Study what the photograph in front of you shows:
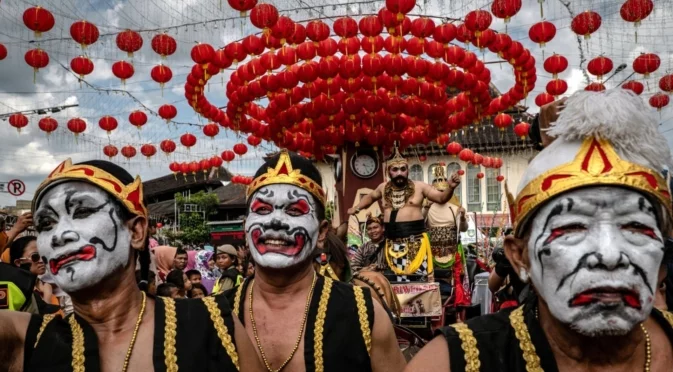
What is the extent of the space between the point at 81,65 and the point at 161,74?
1.44m

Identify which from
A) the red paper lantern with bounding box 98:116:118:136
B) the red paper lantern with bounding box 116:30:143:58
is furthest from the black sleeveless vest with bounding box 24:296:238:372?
the red paper lantern with bounding box 98:116:118:136

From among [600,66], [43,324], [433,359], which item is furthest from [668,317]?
[600,66]

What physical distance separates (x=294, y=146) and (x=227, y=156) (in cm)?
403

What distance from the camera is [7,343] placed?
1.97m

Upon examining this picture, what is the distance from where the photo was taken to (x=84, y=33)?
9539 mm

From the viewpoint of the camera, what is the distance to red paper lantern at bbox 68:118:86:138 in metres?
15.5

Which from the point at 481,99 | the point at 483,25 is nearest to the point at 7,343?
the point at 483,25

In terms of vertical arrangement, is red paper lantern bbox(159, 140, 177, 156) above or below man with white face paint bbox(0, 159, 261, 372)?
above

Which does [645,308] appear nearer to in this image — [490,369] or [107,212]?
[490,369]

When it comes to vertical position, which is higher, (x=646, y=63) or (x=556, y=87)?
(x=646, y=63)

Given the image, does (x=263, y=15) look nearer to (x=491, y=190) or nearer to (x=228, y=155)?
(x=228, y=155)

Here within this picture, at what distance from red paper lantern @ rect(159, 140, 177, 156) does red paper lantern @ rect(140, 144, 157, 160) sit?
51cm

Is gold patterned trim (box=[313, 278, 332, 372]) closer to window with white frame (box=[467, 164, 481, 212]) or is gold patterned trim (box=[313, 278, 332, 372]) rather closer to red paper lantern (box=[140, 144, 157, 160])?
red paper lantern (box=[140, 144, 157, 160])

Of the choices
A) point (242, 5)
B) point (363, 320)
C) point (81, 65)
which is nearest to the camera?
point (363, 320)
